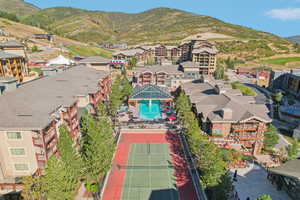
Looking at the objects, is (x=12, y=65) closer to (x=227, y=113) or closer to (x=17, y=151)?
(x=17, y=151)

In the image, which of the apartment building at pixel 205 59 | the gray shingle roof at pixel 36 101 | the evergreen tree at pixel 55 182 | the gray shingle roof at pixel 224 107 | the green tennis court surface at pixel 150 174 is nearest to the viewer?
the evergreen tree at pixel 55 182

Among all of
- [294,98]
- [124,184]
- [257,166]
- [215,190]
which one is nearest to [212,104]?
[257,166]

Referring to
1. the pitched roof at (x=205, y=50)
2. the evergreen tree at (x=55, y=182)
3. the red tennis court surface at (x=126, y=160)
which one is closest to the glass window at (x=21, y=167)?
the evergreen tree at (x=55, y=182)

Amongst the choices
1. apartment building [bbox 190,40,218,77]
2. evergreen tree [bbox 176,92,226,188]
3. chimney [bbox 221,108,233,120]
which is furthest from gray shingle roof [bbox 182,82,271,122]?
apartment building [bbox 190,40,218,77]

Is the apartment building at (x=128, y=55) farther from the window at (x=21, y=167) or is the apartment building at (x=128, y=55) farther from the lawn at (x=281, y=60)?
the window at (x=21, y=167)

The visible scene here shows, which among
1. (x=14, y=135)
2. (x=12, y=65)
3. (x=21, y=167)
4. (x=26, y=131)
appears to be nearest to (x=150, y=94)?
(x=12, y=65)
